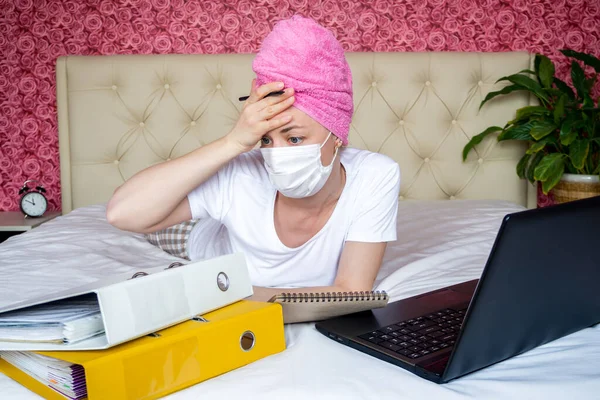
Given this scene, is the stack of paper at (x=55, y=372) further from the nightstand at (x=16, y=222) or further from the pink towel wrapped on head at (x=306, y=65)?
the nightstand at (x=16, y=222)

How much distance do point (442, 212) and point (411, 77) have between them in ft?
2.15

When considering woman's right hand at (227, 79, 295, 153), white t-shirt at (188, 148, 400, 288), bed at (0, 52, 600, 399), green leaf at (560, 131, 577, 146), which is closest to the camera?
woman's right hand at (227, 79, 295, 153)

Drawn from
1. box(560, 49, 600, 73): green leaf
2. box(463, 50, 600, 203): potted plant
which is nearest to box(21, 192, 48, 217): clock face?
box(463, 50, 600, 203): potted plant

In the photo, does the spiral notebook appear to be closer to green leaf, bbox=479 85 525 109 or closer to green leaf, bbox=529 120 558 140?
green leaf, bbox=529 120 558 140

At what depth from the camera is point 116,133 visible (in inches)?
101

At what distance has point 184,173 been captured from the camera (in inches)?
48.3

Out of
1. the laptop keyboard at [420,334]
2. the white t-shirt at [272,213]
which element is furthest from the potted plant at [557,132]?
the laptop keyboard at [420,334]

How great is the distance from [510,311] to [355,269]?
1.74ft

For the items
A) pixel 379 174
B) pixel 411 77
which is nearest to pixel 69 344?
pixel 379 174

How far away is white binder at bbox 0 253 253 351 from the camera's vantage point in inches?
27.5

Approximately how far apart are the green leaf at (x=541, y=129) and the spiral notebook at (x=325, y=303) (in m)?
1.66

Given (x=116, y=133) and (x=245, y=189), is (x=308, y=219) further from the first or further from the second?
(x=116, y=133)

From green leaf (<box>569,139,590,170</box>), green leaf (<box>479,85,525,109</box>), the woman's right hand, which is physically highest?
green leaf (<box>479,85,525,109</box>)

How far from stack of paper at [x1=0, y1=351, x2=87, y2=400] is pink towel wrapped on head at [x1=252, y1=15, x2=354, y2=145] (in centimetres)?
66
